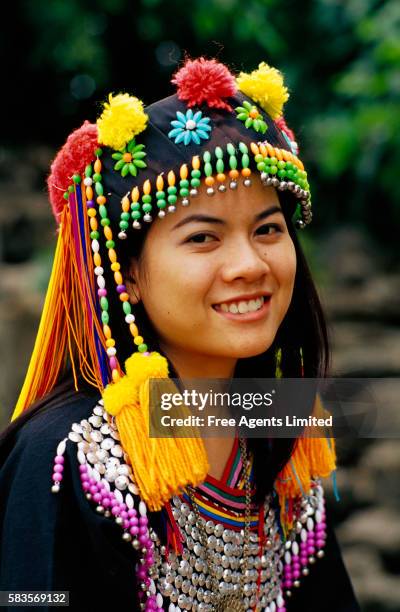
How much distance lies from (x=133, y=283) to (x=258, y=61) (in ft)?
10.2

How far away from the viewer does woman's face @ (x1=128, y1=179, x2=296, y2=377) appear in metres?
1.82

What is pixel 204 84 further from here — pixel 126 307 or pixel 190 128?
pixel 126 307

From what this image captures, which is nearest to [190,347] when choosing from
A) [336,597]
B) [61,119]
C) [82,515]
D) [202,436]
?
[202,436]

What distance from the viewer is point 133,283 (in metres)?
1.95

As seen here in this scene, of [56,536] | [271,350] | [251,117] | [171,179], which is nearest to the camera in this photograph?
[56,536]

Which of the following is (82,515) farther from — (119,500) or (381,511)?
(381,511)

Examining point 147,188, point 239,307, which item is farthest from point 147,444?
point 147,188

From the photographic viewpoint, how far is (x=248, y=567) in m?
2.06

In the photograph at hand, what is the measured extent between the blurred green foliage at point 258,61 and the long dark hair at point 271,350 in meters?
2.32

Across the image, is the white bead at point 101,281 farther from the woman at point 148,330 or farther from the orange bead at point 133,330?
the orange bead at point 133,330

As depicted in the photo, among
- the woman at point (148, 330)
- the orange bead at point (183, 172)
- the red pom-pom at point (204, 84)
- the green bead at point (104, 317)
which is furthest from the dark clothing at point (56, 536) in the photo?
the red pom-pom at point (204, 84)

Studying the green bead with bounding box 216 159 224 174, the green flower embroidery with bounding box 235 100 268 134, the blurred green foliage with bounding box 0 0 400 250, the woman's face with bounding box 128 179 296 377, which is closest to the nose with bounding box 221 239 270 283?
the woman's face with bounding box 128 179 296 377

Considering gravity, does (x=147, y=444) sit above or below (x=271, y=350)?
below

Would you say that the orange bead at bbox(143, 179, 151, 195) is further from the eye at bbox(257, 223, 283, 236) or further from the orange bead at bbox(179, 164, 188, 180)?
the eye at bbox(257, 223, 283, 236)
